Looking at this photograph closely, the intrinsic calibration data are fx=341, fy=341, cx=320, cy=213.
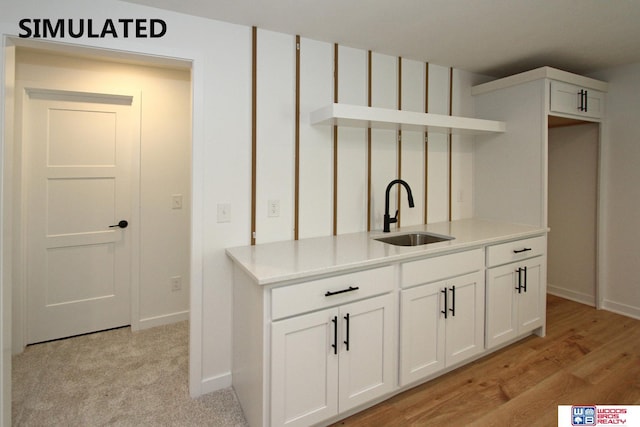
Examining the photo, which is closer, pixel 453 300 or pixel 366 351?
pixel 366 351

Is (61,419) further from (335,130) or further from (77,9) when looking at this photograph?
(335,130)

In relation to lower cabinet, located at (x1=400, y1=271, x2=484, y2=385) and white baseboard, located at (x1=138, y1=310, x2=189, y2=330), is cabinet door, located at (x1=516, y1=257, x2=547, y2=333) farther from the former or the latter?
white baseboard, located at (x1=138, y1=310, x2=189, y2=330)

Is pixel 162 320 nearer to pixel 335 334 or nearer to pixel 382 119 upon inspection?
pixel 335 334

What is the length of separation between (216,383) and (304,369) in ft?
2.66

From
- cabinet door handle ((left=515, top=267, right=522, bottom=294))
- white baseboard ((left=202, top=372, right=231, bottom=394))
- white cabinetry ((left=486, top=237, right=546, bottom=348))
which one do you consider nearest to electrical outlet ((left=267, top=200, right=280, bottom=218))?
white baseboard ((left=202, top=372, right=231, bottom=394))

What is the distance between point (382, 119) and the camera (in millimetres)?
2225

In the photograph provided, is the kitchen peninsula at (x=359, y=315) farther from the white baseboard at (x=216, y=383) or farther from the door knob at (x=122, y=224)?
the door knob at (x=122, y=224)

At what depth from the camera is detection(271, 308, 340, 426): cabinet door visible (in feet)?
5.15

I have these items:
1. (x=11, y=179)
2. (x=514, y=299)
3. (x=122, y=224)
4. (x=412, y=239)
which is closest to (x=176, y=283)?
(x=122, y=224)

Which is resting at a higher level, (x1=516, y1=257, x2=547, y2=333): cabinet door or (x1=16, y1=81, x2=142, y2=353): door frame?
(x1=16, y1=81, x2=142, y2=353): door frame

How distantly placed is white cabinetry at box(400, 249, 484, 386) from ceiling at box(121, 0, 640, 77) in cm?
147

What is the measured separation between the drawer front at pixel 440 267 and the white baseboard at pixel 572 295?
1981 mm

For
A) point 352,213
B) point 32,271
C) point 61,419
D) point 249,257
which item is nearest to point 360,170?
point 352,213

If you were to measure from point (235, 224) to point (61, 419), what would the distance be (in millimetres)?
1389
